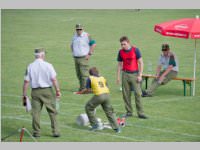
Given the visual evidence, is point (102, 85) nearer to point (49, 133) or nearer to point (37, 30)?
point (49, 133)

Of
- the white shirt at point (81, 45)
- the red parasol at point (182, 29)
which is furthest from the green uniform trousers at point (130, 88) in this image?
the white shirt at point (81, 45)

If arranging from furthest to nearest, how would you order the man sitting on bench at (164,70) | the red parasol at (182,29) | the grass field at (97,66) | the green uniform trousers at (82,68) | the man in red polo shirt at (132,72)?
the green uniform trousers at (82,68) → the man sitting on bench at (164,70) → the red parasol at (182,29) → the man in red polo shirt at (132,72) → the grass field at (97,66)

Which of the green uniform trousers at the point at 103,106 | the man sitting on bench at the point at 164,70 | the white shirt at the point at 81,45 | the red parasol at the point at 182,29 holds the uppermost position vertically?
the red parasol at the point at 182,29

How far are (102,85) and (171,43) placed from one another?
62.9 ft

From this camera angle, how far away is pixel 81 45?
2206 centimetres

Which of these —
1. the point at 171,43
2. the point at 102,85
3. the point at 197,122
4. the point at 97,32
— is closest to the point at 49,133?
the point at 102,85

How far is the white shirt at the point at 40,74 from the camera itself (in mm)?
16094

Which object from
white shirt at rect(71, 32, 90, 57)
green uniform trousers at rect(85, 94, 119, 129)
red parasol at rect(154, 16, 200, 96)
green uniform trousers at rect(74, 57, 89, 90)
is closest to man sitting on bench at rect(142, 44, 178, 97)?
red parasol at rect(154, 16, 200, 96)

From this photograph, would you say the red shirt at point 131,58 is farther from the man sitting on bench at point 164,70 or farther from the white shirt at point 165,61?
the white shirt at point 165,61

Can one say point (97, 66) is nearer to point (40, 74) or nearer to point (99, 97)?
point (99, 97)

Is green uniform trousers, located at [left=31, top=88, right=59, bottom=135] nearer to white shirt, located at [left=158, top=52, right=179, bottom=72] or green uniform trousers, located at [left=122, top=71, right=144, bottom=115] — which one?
green uniform trousers, located at [left=122, top=71, right=144, bottom=115]

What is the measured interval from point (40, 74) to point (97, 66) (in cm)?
1176

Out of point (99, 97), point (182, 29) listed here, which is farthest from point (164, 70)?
point (99, 97)

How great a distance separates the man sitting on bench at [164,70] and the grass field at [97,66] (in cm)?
36
